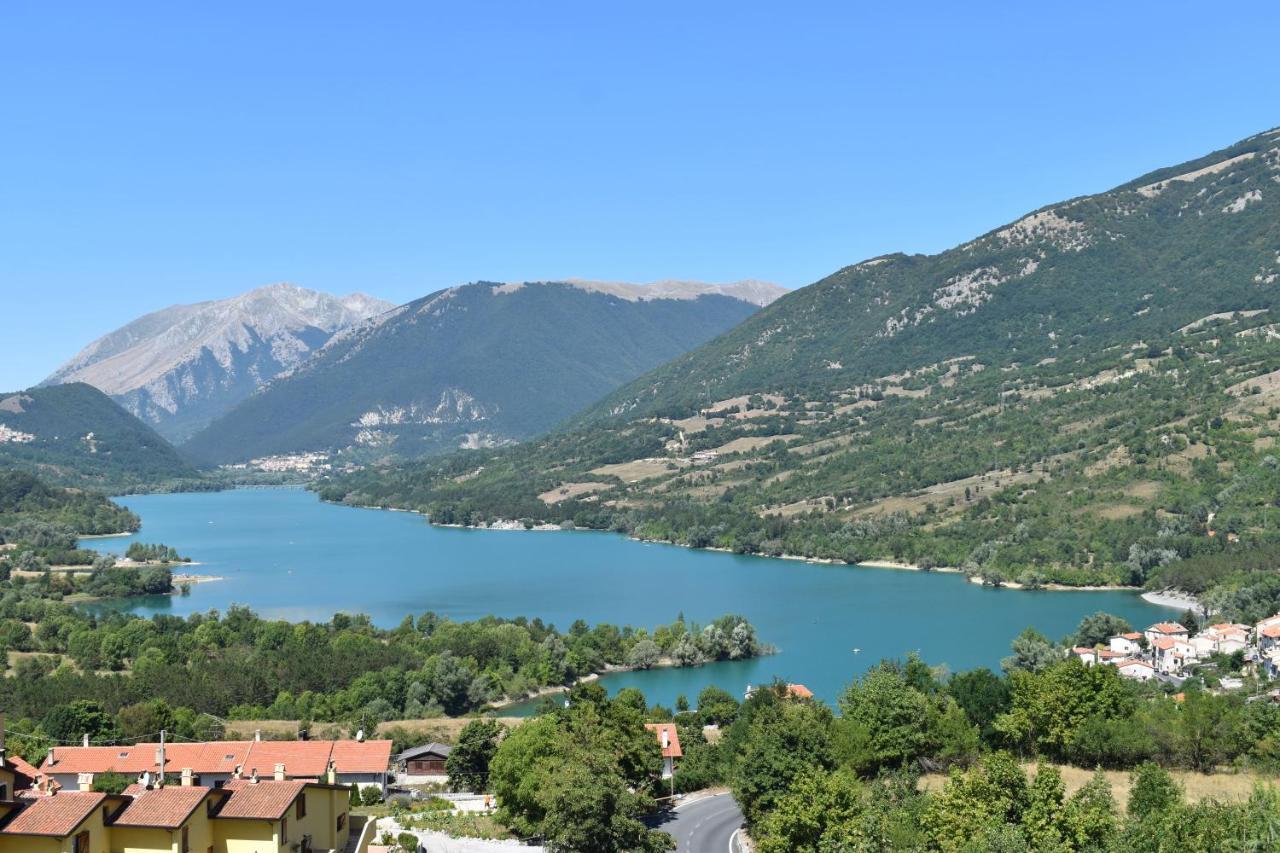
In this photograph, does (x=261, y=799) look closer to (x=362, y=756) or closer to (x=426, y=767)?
(x=362, y=756)

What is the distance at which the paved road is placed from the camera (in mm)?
22422

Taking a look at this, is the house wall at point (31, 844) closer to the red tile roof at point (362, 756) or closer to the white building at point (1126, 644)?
the red tile roof at point (362, 756)

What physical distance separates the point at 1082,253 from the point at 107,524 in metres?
128

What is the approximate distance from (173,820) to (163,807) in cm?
23

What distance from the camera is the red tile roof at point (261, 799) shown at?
39.0ft

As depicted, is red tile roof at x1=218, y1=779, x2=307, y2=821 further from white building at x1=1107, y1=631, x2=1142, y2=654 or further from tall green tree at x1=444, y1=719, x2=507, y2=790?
white building at x1=1107, y1=631, x2=1142, y2=654

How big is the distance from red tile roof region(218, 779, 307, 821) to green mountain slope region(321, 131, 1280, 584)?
6985 cm

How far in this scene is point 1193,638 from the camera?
2040 inches

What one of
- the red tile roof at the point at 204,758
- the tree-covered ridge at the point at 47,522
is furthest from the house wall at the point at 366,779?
the tree-covered ridge at the point at 47,522

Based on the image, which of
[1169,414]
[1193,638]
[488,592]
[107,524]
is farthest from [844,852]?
[107,524]

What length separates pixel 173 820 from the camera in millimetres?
11344

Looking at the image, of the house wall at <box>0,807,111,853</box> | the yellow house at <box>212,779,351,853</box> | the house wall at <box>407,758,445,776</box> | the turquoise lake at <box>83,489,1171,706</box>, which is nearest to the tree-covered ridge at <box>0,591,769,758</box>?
the turquoise lake at <box>83,489,1171,706</box>

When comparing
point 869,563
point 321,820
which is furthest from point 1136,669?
point 869,563

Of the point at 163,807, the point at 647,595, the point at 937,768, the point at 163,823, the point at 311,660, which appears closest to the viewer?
the point at 163,823
